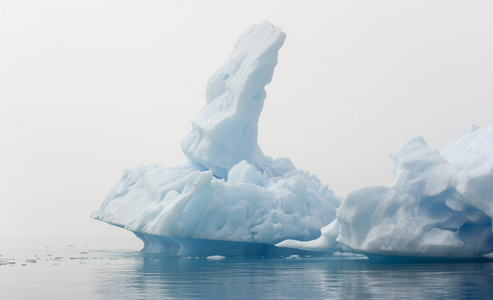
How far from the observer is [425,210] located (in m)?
16.0

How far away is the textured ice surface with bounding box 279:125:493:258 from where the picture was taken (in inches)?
594

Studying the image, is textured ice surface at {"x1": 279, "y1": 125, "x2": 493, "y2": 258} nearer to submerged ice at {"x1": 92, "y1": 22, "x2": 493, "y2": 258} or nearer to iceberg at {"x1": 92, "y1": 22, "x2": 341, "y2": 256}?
submerged ice at {"x1": 92, "y1": 22, "x2": 493, "y2": 258}

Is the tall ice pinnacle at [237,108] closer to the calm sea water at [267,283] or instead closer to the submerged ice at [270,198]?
the submerged ice at [270,198]

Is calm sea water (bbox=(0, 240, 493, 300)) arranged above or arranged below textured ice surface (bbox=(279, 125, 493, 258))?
below

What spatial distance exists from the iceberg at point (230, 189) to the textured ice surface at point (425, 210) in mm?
4828

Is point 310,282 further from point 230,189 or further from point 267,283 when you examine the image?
point 230,189

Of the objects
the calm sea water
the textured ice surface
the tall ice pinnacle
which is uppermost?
the tall ice pinnacle

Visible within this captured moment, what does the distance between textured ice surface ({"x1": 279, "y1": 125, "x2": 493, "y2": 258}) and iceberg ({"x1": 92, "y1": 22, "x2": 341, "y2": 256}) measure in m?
4.83

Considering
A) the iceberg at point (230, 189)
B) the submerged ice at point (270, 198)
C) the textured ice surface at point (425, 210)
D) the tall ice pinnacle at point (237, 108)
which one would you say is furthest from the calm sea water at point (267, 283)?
the tall ice pinnacle at point (237, 108)

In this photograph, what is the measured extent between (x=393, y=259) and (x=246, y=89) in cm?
970

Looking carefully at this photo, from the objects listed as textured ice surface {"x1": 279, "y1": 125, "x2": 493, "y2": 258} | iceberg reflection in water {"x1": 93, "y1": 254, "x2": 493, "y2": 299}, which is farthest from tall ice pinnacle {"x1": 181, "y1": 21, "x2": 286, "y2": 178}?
iceberg reflection in water {"x1": 93, "y1": 254, "x2": 493, "y2": 299}

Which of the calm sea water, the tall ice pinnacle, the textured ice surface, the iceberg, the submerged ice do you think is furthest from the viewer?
the tall ice pinnacle

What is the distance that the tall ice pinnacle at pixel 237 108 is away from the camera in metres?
24.1

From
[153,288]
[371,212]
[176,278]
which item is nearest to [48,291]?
[153,288]
